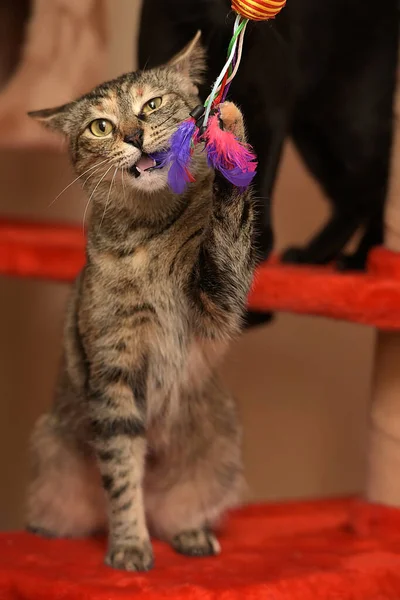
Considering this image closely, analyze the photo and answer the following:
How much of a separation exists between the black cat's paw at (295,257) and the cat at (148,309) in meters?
0.37

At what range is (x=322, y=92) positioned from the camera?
1.49 meters

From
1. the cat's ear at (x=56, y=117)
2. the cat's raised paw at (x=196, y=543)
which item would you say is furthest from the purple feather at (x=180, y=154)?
the cat's raised paw at (x=196, y=543)

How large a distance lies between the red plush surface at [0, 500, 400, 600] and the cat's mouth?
54 centimetres

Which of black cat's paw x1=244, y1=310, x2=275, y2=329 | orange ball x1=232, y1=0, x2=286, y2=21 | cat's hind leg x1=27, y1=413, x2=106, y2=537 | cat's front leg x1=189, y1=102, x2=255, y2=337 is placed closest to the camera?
orange ball x1=232, y1=0, x2=286, y2=21

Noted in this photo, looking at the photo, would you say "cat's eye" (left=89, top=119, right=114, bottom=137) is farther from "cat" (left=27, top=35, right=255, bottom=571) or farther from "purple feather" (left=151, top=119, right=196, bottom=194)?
"purple feather" (left=151, top=119, right=196, bottom=194)

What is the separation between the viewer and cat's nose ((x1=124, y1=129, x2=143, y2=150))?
957mm

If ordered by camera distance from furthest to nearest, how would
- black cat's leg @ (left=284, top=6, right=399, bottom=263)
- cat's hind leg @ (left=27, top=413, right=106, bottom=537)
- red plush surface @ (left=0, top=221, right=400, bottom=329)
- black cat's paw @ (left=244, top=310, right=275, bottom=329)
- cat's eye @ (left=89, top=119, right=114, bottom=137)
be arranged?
1. black cat's leg @ (left=284, top=6, right=399, bottom=263)
2. black cat's paw @ (left=244, top=310, right=275, bottom=329)
3. cat's hind leg @ (left=27, top=413, right=106, bottom=537)
4. red plush surface @ (left=0, top=221, right=400, bottom=329)
5. cat's eye @ (left=89, top=119, right=114, bottom=137)

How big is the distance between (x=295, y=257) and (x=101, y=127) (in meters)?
0.62

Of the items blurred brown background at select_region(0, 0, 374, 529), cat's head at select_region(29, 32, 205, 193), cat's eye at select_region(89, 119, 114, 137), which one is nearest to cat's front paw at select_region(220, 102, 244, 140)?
cat's head at select_region(29, 32, 205, 193)

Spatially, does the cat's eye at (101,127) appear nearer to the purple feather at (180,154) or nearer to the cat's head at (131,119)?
the cat's head at (131,119)

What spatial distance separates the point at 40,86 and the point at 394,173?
2.18 feet

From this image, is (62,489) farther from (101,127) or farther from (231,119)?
(231,119)

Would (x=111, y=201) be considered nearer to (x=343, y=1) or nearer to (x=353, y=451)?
(x=343, y=1)

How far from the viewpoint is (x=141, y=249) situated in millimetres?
1088
